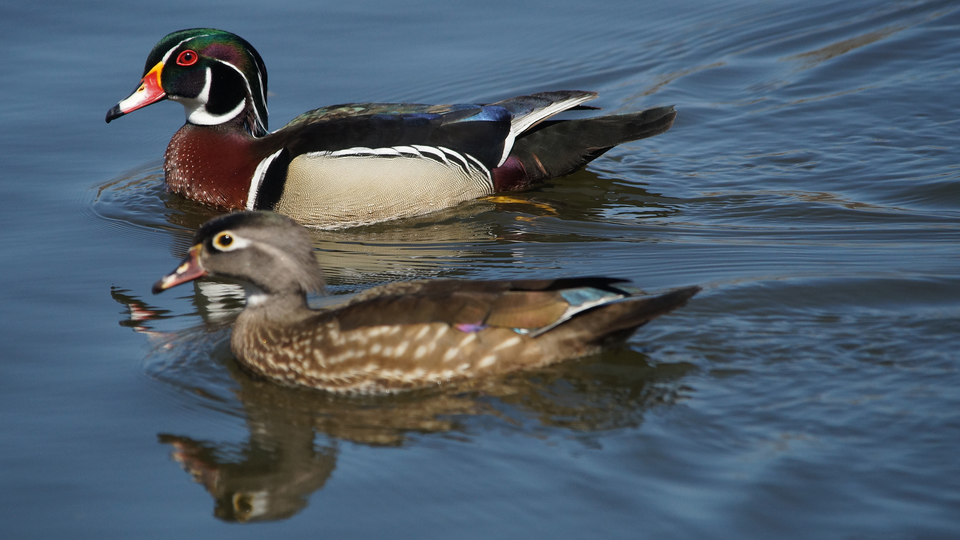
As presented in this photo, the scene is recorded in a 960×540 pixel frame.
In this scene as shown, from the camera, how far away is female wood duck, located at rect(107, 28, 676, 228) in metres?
8.23

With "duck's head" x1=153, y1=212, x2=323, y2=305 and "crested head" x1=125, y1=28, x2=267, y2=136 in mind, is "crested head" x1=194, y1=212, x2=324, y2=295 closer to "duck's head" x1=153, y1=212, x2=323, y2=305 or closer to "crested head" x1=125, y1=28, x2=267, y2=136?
"duck's head" x1=153, y1=212, x2=323, y2=305

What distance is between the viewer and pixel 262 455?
486 centimetres

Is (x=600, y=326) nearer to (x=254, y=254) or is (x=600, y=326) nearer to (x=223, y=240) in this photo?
(x=254, y=254)

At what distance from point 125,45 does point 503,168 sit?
4596 mm

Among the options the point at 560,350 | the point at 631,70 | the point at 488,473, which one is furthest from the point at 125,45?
the point at 488,473

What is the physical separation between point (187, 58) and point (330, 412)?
4.50 m

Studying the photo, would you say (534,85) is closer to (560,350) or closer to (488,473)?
(560,350)

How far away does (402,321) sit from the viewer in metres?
5.38

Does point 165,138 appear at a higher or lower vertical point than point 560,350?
higher

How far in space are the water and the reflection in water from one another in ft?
0.06

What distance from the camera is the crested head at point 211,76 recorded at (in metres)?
8.67

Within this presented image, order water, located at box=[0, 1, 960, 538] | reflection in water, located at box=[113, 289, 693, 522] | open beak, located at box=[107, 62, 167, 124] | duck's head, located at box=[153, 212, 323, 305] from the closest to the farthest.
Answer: water, located at box=[0, 1, 960, 538] → reflection in water, located at box=[113, 289, 693, 522] → duck's head, located at box=[153, 212, 323, 305] → open beak, located at box=[107, 62, 167, 124]

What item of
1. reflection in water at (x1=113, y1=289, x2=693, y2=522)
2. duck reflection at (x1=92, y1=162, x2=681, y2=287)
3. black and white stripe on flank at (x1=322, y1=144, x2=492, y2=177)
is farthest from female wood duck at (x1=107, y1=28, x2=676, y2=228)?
reflection in water at (x1=113, y1=289, x2=693, y2=522)

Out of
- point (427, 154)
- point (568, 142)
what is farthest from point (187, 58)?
point (568, 142)
